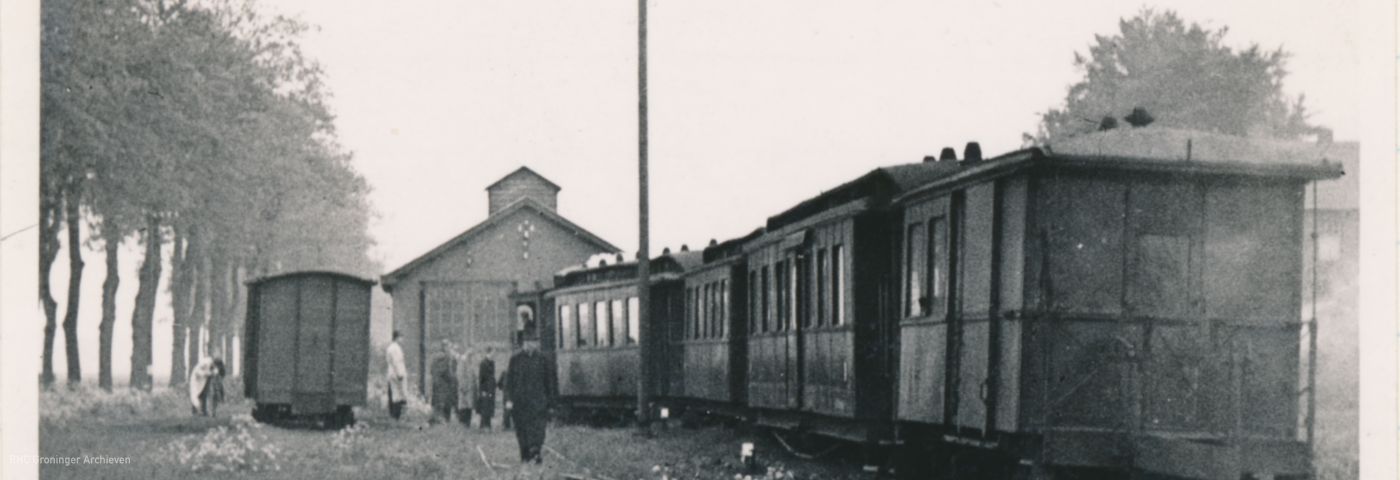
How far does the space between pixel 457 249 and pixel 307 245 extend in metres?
5.46

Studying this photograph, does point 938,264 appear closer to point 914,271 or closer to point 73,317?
point 914,271

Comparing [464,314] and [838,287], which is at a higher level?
[838,287]

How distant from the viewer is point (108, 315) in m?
36.7

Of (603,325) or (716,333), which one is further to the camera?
(603,325)

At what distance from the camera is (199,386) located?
31.3 meters

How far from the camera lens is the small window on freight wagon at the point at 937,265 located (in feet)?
45.3

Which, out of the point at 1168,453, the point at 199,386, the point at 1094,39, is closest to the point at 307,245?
the point at 199,386

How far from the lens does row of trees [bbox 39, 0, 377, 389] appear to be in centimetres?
2658

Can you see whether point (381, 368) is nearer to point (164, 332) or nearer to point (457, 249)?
point (164, 332)

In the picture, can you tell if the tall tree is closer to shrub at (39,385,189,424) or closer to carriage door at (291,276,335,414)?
carriage door at (291,276,335,414)

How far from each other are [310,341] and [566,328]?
6592 mm

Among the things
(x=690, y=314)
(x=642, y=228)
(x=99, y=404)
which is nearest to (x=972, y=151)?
(x=642, y=228)

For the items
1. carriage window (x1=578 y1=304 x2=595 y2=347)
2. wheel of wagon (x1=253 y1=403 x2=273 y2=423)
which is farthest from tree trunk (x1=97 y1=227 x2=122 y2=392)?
carriage window (x1=578 y1=304 x2=595 y2=347)

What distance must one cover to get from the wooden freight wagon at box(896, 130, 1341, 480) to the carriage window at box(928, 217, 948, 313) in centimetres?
101
